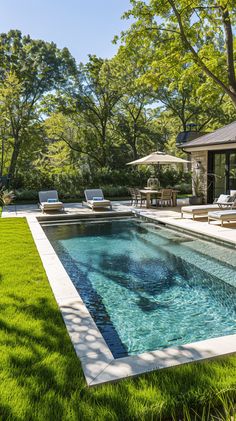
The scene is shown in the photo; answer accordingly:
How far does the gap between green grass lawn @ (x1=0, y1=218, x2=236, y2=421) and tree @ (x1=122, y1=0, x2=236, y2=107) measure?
7.62 meters

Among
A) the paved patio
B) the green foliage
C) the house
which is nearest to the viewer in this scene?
the green foliage

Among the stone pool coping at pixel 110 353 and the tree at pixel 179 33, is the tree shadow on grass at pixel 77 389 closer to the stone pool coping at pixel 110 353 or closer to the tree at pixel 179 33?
the stone pool coping at pixel 110 353

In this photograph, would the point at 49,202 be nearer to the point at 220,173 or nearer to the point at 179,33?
the point at 220,173

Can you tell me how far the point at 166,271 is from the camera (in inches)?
301

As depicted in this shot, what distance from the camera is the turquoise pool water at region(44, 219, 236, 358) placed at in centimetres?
487

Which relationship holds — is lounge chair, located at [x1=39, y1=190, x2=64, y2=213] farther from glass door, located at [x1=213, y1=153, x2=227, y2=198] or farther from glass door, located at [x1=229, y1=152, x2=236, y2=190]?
glass door, located at [x1=229, y1=152, x2=236, y2=190]

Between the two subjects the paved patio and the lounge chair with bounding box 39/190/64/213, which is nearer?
the paved patio

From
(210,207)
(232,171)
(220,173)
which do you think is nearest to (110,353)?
(210,207)

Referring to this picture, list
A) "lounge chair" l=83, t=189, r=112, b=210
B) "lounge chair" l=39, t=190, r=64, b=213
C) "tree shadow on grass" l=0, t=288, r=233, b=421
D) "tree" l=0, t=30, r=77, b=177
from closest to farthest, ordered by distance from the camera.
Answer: "tree shadow on grass" l=0, t=288, r=233, b=421, "lounge chair" l=39, t=190, r=64, b=213, "lounge chair" l=83, t=189, r=112, b=210, "tree" l=0, t=30, r=77, b=177

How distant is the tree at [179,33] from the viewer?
30.2 feet

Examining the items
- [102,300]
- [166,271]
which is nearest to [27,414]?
[102,300]

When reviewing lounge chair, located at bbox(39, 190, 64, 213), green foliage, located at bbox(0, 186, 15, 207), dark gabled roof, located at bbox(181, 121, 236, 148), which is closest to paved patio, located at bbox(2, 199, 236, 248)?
lounge chair, located at bbox(39, 190, 64, 213)

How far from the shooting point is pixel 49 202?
16.0 metres

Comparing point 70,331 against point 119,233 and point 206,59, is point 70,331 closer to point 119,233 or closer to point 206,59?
point 119,233
